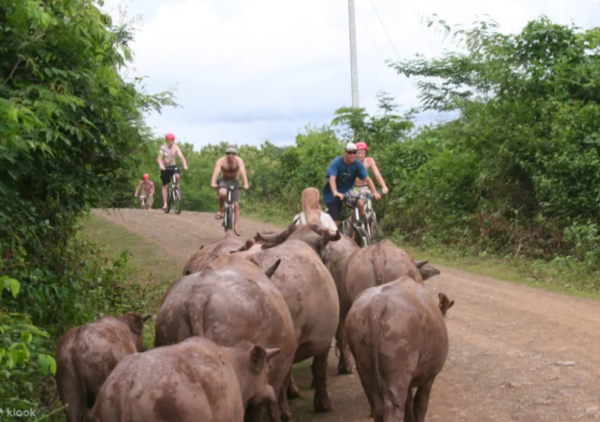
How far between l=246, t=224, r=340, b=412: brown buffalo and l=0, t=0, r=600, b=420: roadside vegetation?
1836 millimetres

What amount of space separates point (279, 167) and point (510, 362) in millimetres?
19476

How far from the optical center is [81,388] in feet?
19.3

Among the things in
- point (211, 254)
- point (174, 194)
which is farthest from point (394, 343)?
point (174, 194)

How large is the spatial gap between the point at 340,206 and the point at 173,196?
10599 mm

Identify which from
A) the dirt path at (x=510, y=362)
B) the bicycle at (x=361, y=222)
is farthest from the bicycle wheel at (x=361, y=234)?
the dirt path at (x=510, y=362)

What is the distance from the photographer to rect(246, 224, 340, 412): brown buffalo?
22.5 feet

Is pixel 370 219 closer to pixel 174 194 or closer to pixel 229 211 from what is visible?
pixel 229 211

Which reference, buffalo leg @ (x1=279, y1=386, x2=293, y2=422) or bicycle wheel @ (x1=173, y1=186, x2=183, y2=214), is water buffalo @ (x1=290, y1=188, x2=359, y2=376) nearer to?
buffalo leg @ (x1=279, y1=386, x2=293, y2=422)

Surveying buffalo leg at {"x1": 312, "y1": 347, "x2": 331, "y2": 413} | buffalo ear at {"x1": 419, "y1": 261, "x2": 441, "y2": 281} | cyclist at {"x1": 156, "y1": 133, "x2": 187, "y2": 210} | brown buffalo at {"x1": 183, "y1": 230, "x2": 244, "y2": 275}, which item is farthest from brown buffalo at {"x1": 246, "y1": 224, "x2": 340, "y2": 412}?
cyclist at {"x1": 156, "y1": 133, "x2": 187, "y2": 210}

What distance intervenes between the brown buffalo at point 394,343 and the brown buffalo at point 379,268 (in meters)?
1.41

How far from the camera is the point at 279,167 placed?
2784 centimetres

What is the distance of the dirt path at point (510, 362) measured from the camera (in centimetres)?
739

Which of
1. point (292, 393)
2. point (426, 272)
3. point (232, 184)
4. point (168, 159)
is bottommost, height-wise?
point (292, 393)

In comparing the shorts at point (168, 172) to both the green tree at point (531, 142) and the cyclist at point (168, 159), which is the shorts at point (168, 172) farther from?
Answer: the green tree at point (531, 142)
